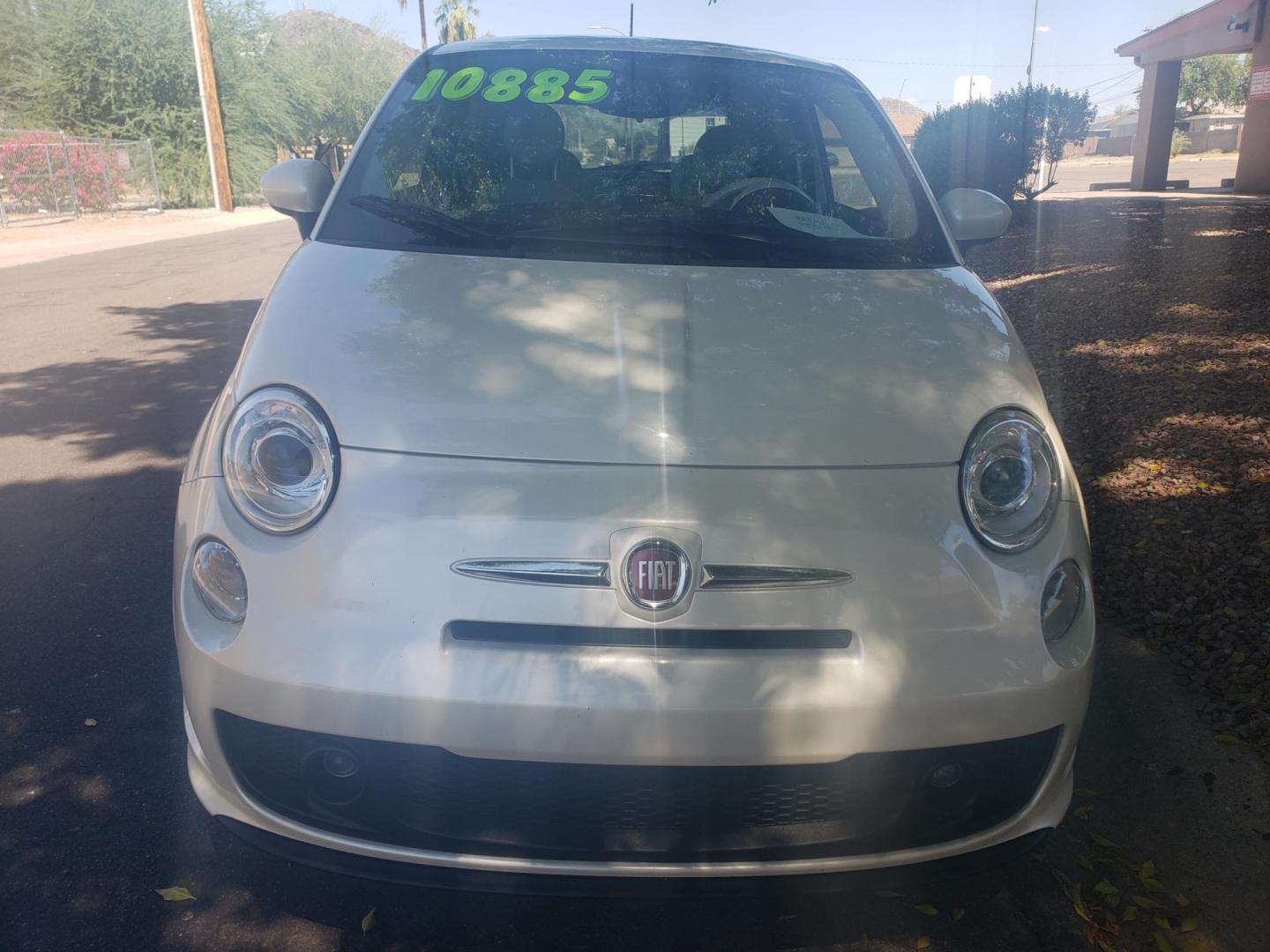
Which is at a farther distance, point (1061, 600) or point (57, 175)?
point (57, 175)

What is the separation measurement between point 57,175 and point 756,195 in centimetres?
2863

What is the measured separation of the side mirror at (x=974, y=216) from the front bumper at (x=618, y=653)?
1542 mm

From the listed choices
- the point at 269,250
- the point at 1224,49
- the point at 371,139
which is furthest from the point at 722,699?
the point at 1224,49

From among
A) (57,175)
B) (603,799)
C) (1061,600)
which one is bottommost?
(603,799)

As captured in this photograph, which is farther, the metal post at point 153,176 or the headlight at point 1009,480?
the metal post at point 153,176

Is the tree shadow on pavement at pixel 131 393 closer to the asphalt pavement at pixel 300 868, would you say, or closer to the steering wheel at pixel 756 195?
the asphalt pavement at pixel 300 868

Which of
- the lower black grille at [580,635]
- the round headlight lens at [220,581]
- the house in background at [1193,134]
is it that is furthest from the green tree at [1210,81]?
the round headlight lens at [220,581]

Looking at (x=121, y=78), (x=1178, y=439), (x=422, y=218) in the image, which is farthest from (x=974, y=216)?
(x=121, y=78)

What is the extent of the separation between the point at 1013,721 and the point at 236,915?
171 cm

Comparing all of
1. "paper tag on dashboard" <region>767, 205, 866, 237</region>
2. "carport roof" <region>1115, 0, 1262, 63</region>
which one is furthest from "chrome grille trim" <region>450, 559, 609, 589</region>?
"carport roof" <region>1115, 0, 1262, 63</region>

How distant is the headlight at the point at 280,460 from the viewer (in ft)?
6.72

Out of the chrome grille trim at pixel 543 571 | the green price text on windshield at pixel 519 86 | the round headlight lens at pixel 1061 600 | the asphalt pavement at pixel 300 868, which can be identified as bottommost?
the asphalt pavement at pixel 300 868

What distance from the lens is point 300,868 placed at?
2.47 meters

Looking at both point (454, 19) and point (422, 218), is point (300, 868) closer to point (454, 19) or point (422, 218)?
point (422, 218)
